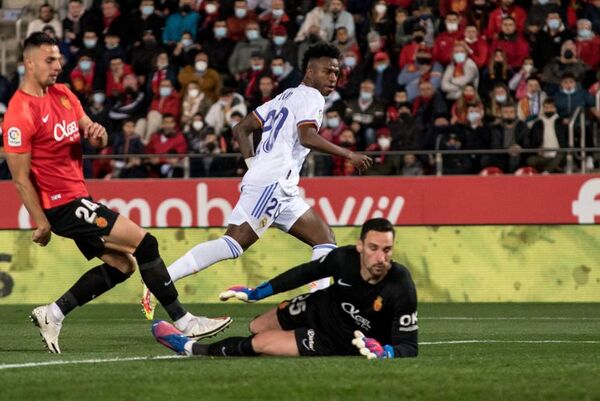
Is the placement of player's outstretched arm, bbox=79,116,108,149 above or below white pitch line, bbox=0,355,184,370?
above

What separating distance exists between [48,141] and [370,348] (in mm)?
3028

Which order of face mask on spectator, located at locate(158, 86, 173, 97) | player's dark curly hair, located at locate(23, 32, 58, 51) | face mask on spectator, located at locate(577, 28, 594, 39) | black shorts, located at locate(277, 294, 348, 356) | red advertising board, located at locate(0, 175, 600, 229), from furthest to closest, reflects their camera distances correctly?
face mask on spectator, located at locate(158, 86, 173, 97), face mask on spectator, located at locate(577, 28, 594, 39), red advertising board, located at locate(0, 175, 600, 229), player's dark curly hair, located at locate(23, 32, 58, 51), black shorts, located at locate(277, 294, 348, 356)

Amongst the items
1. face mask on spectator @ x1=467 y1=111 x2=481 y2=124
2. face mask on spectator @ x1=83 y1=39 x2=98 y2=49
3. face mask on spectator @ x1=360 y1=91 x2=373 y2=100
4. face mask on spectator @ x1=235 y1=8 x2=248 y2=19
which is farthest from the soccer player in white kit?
Result: face mask on spectator @ x1=83 y1=39 x2=98 y2=49

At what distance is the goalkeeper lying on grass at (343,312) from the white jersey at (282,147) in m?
2.92

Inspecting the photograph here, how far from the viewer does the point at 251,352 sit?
360 inches

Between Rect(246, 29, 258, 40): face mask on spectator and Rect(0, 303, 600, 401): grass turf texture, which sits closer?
Rect(0, 303, 600, 401): grass turf texture

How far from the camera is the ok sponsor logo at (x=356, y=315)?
349 inches

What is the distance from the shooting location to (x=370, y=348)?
337 inches

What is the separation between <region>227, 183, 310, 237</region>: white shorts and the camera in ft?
39.6

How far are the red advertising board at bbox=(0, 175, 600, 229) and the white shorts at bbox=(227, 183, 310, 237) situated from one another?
6.28 m

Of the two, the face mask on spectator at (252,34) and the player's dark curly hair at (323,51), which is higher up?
the player's dark curly hair at (323,51)

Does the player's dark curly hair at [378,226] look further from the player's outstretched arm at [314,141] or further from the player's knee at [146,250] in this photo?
the player's outstretched arm at [314,141]

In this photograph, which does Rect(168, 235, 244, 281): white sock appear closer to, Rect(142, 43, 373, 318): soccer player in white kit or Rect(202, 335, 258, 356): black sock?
Rect(142, 43, 373, 318): soccer player in white kit

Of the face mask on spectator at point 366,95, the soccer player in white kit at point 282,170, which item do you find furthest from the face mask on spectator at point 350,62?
the soccer player in white kit at point 282,170
